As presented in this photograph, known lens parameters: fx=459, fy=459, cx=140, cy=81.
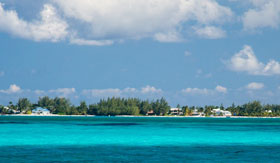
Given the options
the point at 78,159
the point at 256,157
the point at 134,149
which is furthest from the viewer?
the point at 134,149

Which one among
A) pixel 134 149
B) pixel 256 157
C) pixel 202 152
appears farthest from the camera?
pixel 134 149

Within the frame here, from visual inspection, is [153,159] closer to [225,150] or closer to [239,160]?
[239,160]

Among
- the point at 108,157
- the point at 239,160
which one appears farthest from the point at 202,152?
the point at 108,157

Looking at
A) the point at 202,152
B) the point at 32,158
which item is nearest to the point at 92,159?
the point at 32,158

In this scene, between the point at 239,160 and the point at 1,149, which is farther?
the point at 1,149

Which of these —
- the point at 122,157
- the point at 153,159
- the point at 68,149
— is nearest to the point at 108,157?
the point at 122,157

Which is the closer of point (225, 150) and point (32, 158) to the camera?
point (32, 158)

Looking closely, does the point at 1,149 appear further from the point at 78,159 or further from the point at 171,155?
the point at 171,155

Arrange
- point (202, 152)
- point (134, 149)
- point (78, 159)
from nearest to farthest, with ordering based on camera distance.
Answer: point (78, 159)
point (202, 152)
point (134, 149)

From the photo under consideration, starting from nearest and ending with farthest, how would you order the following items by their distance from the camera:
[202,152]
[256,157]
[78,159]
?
[78,159]
[256,157]
[202,152]

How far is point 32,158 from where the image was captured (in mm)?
47062

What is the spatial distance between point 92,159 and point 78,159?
1432mm

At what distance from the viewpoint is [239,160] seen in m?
46.9

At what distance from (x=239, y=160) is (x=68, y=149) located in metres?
21.2
